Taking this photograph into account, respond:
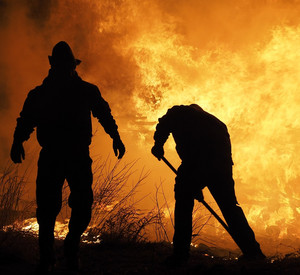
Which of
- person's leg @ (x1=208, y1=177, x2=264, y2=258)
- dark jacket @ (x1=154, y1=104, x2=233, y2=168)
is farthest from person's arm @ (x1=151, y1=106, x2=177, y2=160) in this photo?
person's leg @ (x1=208, y1=177, x2=264, y2=258)

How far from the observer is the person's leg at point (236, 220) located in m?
3.17

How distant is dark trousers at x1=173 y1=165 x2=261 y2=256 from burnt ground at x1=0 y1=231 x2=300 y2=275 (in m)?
0.26

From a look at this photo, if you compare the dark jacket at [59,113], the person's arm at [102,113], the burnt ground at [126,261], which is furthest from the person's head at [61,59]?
the burnt ground at [126,261]

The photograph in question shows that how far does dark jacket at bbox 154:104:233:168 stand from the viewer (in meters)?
3.34

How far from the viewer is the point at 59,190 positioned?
2.76m

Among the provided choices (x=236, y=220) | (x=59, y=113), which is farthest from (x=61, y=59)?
(x=236, y=220)

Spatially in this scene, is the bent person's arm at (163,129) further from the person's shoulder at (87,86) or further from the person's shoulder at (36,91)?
the person's shoulder at (36,91)

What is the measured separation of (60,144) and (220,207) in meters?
2.13

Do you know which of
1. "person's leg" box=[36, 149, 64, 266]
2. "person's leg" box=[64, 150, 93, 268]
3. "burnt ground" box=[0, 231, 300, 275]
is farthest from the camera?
"person's leg" box=[64, 150, 93, 268]

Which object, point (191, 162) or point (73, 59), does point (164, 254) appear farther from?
point (73, 59)

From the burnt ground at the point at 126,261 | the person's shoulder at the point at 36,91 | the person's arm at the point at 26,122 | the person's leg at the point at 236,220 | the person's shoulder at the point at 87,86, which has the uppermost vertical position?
the person's shoulder at the point at 87,86

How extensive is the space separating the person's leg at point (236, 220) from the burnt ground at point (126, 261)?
0.22m

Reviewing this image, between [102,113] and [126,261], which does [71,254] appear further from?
[102,113]

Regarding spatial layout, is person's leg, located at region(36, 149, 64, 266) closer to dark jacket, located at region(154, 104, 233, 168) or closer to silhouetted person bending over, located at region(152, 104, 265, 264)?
silhouetted person bending over, located at region(152, 104, 265, 264)
